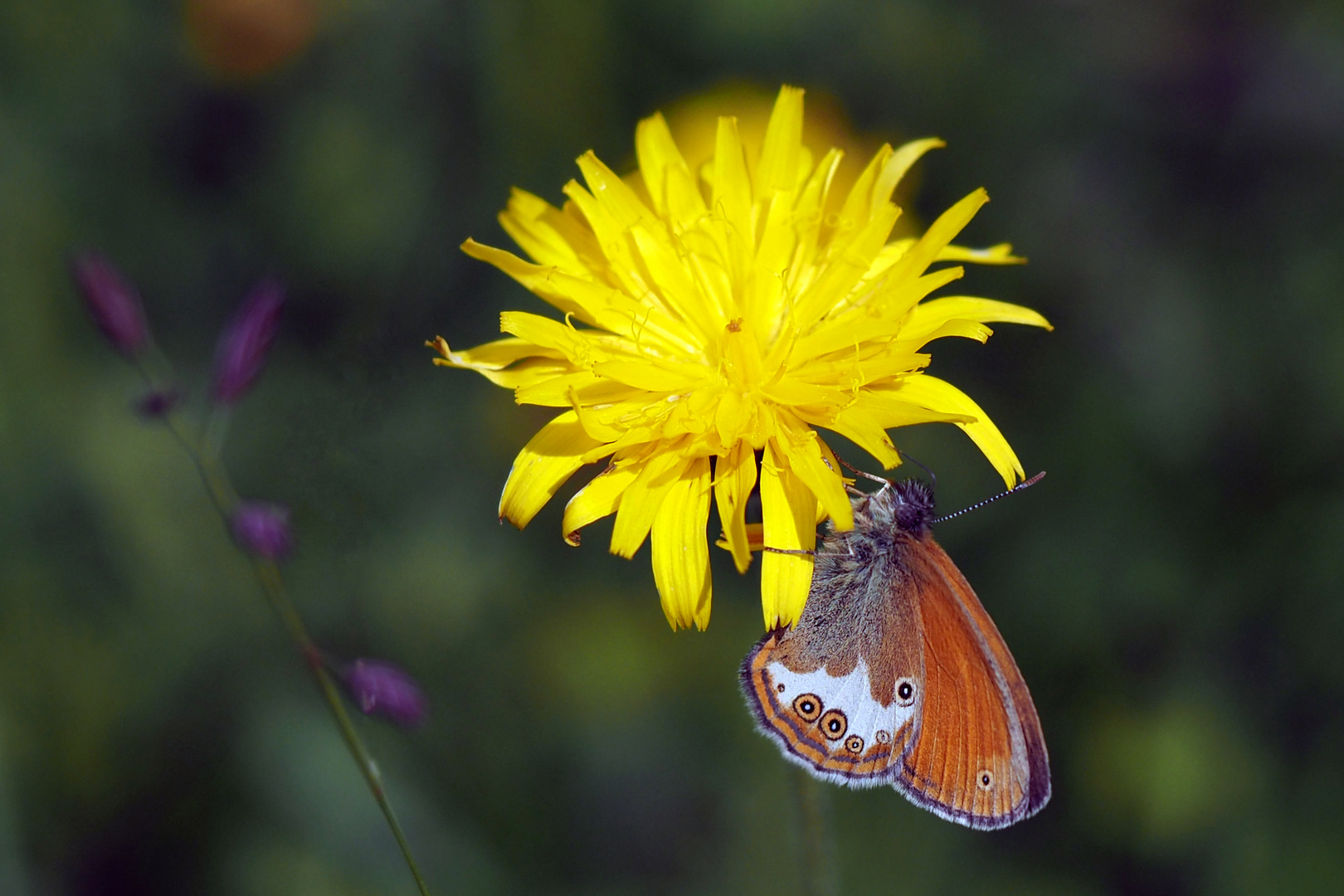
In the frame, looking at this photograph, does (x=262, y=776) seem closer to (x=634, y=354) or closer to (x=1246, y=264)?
(x=634, y=354)

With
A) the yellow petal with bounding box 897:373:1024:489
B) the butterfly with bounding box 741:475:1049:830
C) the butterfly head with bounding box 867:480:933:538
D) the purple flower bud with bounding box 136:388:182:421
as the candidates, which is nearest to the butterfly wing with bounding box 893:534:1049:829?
the butterfly with bounding box 741:475:1049:830

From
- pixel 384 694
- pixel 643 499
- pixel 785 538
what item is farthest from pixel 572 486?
pixel 384 694

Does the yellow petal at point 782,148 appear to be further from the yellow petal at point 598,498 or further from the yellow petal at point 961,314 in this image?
the yellow petal at point 598,498

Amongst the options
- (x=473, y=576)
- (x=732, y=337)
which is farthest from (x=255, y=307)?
(x=473, y=576)

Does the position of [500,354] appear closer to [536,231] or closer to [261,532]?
[536,231]

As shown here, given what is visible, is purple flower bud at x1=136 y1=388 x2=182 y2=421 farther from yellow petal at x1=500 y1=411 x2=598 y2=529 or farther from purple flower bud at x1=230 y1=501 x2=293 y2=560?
yellow petal at x1=500 y1=411 x2=598 y2=529
